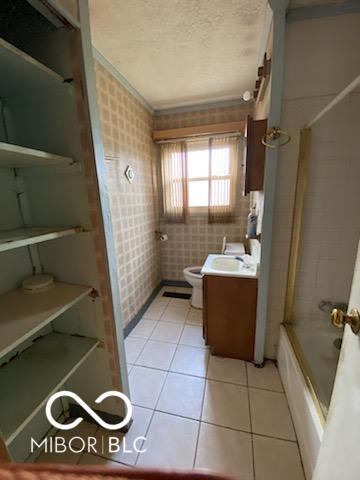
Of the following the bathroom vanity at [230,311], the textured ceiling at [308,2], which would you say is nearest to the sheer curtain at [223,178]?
the bathroom vanity at [230,311]

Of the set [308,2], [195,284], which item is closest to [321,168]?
[308,2]

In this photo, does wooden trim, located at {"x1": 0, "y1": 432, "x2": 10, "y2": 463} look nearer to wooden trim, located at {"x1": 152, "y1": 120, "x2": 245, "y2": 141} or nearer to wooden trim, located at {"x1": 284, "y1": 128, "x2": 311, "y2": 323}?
wooden trim, located at {"x1": 284, "y1": 128, "x2": 311, "y2": 323}

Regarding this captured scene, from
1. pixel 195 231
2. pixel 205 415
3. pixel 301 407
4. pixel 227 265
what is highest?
pixel 195 231

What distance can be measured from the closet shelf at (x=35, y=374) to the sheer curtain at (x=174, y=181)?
6.61 ft

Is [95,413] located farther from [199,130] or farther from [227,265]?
[199,130]

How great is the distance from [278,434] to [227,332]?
0.65 m

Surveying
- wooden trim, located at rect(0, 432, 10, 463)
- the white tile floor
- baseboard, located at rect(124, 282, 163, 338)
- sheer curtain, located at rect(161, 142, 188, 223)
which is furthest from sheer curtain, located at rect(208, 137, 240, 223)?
wooden trim, located at rect(0, 432, 10, 463)

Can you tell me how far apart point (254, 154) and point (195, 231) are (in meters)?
1.53

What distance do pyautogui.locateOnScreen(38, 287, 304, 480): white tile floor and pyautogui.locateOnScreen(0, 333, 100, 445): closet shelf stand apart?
22.4 inches

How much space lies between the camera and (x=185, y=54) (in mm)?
1630

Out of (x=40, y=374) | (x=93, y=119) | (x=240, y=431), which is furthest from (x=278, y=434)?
(x=93, y=119)

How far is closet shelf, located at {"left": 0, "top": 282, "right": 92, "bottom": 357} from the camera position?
73 centimetres

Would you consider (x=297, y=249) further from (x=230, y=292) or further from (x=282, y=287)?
(x=230, y=292)

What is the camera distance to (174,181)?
278cm
